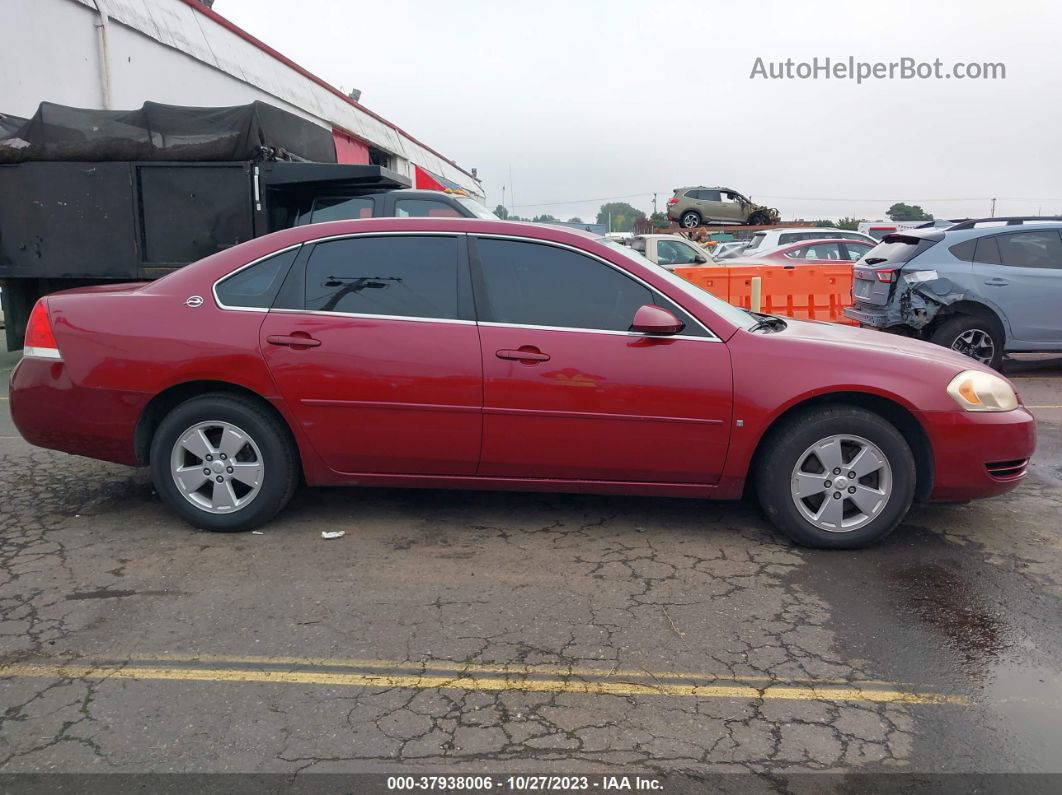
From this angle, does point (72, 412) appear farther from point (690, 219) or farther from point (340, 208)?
point (690, 219)

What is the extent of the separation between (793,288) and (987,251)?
3.33 m

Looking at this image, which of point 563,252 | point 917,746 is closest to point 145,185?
point 563,252

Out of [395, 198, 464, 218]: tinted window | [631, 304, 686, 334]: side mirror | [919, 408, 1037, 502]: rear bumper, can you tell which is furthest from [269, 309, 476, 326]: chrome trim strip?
[395, 198, 464, 218]: tinted window

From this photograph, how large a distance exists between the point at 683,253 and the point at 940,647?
468 inches

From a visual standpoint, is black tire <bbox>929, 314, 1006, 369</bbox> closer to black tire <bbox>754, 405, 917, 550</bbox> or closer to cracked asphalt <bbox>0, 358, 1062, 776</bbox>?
cracked asphalt <bbox>0, 358, 1062, 776</bbox>

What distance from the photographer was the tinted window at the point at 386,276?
14.2 ft

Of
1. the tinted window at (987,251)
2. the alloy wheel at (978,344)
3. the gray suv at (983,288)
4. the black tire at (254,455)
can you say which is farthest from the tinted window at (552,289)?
the tinted window at (987,251)

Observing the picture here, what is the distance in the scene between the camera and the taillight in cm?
439

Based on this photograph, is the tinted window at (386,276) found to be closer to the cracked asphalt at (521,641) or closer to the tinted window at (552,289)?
the tinted window at (552,289)

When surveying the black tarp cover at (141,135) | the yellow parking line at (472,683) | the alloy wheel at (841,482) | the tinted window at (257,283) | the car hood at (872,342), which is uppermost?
the black tarp cover at (141,135)

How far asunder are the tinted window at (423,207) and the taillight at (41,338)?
406 centimetres

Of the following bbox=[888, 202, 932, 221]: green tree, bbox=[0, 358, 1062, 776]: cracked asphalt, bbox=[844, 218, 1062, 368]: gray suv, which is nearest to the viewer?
bbox=[0, 358, 1062, 776]: cracked asphalt

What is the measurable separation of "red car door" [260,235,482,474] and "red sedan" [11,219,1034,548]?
0.03 feet

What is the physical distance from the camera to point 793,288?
12.2 m
